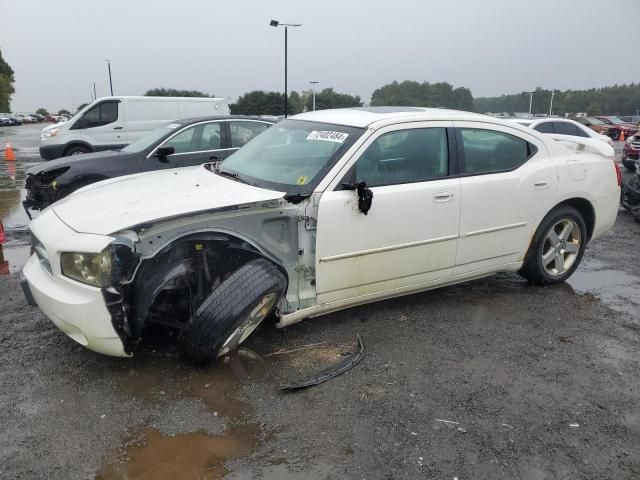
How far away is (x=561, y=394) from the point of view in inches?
123

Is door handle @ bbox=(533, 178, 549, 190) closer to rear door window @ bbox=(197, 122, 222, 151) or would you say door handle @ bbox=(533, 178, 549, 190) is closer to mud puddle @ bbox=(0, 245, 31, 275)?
rear door window @ bbox=(197, 122, 222, 151)

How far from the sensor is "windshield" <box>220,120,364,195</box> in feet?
11.9

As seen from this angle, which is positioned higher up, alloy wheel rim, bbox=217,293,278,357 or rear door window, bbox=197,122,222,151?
rear door window, bbox=197,122,222,151

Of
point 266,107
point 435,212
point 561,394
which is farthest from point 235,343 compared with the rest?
point 266,107

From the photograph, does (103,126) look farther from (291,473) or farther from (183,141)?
(291,473)

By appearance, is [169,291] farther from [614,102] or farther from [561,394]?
[614,102]

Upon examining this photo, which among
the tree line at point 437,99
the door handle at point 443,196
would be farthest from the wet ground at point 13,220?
the tree line at point 437,99

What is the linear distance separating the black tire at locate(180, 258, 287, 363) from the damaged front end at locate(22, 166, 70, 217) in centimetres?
463

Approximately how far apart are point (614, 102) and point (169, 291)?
10056cm

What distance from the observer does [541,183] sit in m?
4.42

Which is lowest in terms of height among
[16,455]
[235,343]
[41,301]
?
[16,455]

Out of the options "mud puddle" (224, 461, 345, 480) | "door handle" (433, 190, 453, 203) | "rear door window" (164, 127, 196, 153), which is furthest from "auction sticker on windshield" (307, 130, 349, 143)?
"rear door window" (164, 127, 196, 153)

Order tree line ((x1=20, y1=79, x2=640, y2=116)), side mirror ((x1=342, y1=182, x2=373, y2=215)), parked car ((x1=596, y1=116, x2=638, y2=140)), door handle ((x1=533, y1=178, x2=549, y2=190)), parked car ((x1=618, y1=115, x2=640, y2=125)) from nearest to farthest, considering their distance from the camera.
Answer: side mirror ((x1=342, y1=182, x2=373, y2=215)) < door handle ((x1=533, y1=178, x2=549, y2=190)) < parked car ((x1=596, y1=116, x2=638, y2=140)) < parked car ((x1=618, y1=115, x2=640, y2=125)) < tree line ((x1=20, y1=79, x2=640, y2=116))

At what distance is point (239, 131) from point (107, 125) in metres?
6.47
